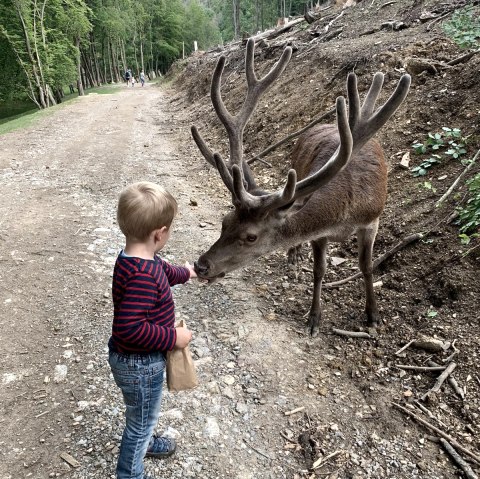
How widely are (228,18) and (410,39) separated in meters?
76.2

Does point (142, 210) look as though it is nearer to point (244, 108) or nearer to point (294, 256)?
point (244, 108)

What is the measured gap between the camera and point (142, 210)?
225cm

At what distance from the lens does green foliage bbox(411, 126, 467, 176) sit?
18.4ft

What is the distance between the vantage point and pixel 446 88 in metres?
6.70

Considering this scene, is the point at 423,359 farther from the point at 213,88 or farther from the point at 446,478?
the point at 213,88

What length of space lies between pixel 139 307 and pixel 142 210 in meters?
0.52

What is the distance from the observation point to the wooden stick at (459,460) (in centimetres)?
269

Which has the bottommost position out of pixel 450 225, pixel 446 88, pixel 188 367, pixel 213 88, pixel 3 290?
pixel 3 290

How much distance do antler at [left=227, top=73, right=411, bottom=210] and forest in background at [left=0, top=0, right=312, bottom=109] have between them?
28.7m

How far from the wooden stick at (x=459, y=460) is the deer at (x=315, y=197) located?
141 cm

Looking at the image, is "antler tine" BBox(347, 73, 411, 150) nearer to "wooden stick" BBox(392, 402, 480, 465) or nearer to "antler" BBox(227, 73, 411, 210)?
"antler" BBox(227, 73, 411, 210)

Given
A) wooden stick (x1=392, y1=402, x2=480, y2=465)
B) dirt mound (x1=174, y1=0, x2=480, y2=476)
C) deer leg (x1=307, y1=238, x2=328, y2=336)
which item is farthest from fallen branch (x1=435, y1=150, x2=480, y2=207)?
wooden stick (x1=392, y1=402, x2=480, y2=465)

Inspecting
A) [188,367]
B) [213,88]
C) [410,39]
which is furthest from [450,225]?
[410,39]

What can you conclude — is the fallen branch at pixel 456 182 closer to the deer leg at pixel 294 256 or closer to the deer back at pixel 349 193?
the deer back at pixel 349 193
